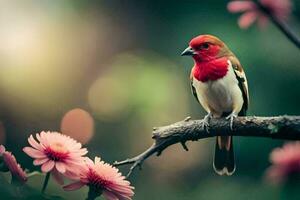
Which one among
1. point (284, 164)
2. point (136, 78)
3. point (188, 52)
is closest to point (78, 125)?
point (136, 78)

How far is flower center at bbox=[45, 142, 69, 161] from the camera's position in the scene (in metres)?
1.10

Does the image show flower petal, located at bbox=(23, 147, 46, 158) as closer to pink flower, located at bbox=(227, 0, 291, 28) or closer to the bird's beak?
the bird's beak

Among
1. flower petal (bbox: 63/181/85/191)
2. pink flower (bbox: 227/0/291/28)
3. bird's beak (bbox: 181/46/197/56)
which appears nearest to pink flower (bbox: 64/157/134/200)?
flower petal (bbox: 63/181/85/191)

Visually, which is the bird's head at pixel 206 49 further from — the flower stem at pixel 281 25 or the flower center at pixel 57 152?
the flower center at pixel 57 152

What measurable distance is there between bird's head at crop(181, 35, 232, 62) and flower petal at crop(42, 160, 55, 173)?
358mm

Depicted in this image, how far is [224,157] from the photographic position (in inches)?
51.5

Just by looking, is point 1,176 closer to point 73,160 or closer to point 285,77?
point 73,160

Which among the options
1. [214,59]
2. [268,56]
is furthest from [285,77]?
[214,59]

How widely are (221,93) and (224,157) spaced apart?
0.13 m

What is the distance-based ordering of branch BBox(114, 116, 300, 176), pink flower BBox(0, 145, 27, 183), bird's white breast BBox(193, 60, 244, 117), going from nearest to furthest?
pink flower BBox(0, 145, 27, 183) → branch BBox(114, 116, 300, 176) → bird's white breast BBox(193, 60, 244, 117)

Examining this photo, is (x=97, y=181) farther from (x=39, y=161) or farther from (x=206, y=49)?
(x=206, y=49)

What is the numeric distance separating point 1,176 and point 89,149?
0.97ft

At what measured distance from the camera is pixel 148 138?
133 cm

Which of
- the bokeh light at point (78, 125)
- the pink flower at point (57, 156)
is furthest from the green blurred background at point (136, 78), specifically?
the pink flower at point (57, 156)
